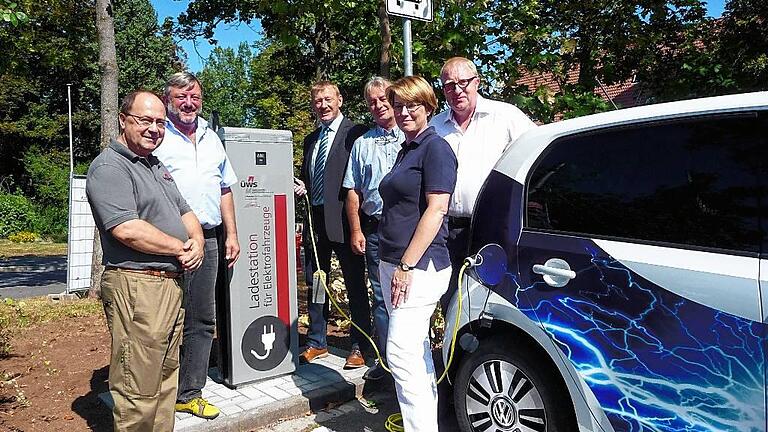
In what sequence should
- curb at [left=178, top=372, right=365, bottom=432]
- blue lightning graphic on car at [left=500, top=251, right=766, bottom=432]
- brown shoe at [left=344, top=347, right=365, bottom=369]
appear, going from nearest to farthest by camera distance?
1. blue lightning graphic on car at [left=500, top=251, right=766, bottom=432]
2. curb at [left=178, top=372, right=365, bottom=432]
3. brown shoe at [left=344, top=347, right=365, bottom=369]

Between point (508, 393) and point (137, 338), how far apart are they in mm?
1752

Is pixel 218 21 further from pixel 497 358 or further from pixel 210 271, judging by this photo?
pixel 497 358

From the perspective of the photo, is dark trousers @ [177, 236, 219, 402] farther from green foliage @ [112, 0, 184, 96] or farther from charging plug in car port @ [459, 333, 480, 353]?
green foliage @ [112, 0, 184, 96]

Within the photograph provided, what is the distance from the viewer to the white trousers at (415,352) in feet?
9.48

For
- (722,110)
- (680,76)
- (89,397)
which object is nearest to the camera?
(722,110)

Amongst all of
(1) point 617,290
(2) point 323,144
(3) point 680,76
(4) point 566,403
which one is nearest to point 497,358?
(4) point 566,403

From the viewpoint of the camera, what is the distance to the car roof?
2.20 m

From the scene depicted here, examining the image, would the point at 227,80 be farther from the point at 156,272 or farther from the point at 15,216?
the point at 156,272

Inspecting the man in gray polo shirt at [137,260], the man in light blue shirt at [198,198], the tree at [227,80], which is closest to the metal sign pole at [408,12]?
A: the man in light blue shirt at [198,198]

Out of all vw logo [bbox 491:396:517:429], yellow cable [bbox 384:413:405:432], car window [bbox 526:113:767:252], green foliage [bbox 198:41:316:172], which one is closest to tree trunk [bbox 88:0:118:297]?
green foliage [bbox 198:41:316:172]

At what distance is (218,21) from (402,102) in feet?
40.9

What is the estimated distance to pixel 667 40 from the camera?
8.24 metres

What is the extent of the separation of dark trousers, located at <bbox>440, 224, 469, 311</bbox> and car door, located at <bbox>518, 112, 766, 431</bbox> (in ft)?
1.95

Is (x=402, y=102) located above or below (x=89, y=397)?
above
